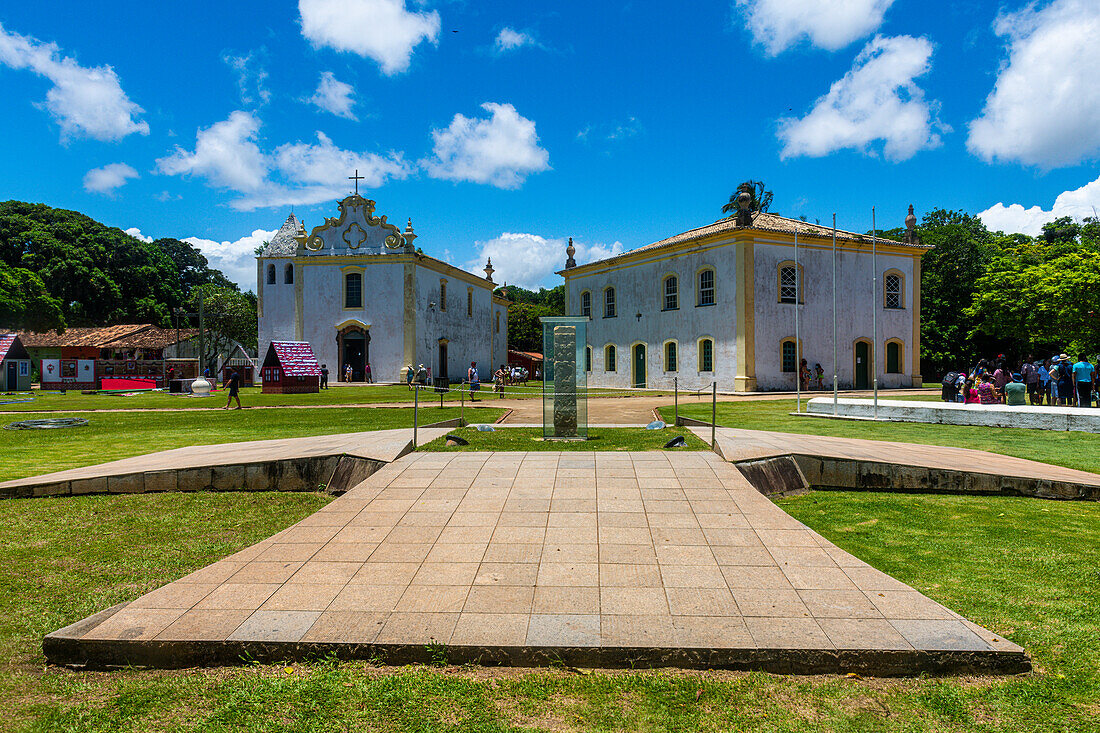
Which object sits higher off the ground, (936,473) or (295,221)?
(295,221)

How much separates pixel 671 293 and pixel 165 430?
23711 mm

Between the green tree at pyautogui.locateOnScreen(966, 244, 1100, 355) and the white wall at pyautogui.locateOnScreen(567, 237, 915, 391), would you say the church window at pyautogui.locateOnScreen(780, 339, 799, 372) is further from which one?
the green tree at pyautogui.locateOnScreen(966, 244, 1100, 355)

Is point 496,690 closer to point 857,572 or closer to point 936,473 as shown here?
point 857,572

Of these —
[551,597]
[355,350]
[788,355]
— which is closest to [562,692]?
[551,597]

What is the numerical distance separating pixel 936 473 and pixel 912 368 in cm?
2713

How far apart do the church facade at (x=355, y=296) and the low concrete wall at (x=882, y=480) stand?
29.3 metres

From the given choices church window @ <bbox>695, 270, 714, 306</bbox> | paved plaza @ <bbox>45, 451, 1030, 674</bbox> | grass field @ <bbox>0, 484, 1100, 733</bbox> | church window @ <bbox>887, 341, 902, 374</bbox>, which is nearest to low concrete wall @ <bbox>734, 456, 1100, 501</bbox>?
paved plaza @ <bbox>45, 451, 1030, 674</bbox>

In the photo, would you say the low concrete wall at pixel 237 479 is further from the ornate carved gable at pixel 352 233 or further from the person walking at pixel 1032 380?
the ornate carved gable at pixel 352 233

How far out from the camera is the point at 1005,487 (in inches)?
268

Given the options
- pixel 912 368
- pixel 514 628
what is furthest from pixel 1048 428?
pixel 912 368

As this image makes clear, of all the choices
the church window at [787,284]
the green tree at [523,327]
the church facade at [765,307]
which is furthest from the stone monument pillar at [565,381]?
the green tree at [523,327]

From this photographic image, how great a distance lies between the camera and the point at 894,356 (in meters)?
30.3

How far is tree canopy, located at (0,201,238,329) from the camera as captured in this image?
138ft

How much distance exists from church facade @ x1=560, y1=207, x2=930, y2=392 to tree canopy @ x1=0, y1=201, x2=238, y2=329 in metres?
40.1
